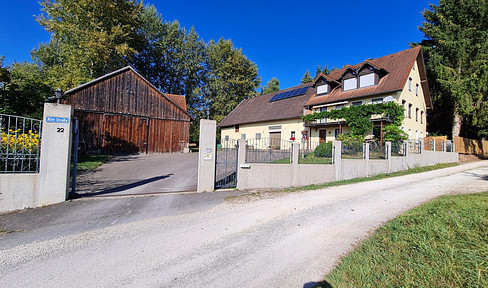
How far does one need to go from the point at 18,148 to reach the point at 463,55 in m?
31.9

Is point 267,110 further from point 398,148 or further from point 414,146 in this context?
point 398,148

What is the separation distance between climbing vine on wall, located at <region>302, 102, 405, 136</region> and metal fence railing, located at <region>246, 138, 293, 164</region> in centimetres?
1451

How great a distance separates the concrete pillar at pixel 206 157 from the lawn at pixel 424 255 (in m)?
4.95

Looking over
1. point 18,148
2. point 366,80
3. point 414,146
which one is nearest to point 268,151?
point 18,148

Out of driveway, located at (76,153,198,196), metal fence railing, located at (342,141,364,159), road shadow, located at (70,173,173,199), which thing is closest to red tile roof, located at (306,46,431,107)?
metal fence railing, located at (342,141,364,159)

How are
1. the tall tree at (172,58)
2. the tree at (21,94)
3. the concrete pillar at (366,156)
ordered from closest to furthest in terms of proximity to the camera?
1. the tree at (21,94)
2. the concrete pillar at (366,156)
3. the tall tree at (172,58)

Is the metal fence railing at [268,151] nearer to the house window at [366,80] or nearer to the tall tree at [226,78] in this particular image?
the house window at [366,80]

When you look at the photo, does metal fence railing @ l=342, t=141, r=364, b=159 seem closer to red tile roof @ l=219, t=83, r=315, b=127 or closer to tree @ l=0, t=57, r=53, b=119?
red tile roof @ l=219, t=83, r=315, b=127

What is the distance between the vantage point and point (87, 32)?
23.9 metres

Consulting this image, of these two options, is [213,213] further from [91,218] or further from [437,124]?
[437,124]

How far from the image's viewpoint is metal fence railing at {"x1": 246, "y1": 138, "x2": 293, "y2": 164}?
816 cm

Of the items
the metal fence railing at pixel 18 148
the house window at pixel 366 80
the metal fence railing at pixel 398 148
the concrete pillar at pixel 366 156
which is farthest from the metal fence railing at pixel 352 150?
the house window at pixel 366 80

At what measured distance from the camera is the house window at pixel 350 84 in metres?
22.9

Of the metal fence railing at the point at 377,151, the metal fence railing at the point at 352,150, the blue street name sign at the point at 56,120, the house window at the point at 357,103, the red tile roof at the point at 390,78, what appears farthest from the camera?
the house window at the point at 357,103
